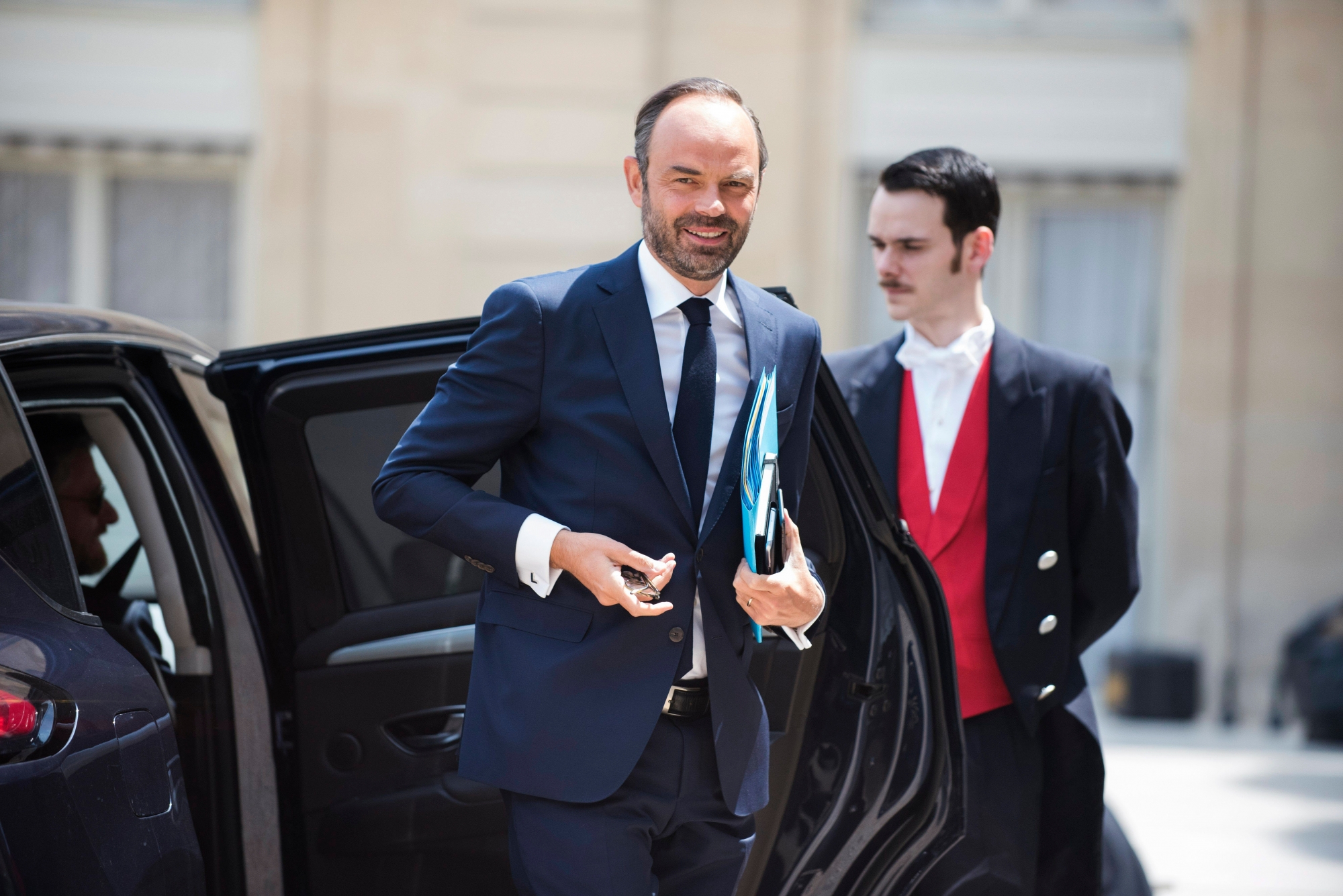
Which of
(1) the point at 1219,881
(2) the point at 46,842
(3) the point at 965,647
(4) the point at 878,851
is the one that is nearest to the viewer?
(2) the point at 46,842

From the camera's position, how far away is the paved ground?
442cm

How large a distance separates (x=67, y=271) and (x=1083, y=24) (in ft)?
21.0

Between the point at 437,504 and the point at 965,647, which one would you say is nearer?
the point at 437,504

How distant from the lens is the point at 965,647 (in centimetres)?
242

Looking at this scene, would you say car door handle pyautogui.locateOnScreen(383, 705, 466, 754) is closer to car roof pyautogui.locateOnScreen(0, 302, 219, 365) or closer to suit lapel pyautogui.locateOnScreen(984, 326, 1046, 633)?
car roof pyautogui.locateOnScreen(0, 302, 219, 365)

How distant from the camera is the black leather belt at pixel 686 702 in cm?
169

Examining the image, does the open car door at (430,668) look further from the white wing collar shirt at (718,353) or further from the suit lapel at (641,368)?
the suit lapel at (641,368)

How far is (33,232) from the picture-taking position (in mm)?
7930

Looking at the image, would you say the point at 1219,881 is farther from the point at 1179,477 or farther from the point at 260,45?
the point at 260,45

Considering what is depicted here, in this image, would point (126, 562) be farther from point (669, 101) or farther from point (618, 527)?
point (669, 101)

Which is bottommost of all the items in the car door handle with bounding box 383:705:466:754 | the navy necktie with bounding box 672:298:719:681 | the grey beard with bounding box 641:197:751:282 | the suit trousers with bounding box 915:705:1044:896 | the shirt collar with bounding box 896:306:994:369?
the suit trousers with bounding box 915:705:1044:896

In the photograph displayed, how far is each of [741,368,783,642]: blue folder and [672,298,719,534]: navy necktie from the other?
0.35ft

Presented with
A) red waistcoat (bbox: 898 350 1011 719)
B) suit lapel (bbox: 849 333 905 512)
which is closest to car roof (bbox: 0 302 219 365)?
suit lapel (bbox: 849 333 905 512)

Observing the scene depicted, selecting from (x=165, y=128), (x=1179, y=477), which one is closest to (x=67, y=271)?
(x=165, y=128)
